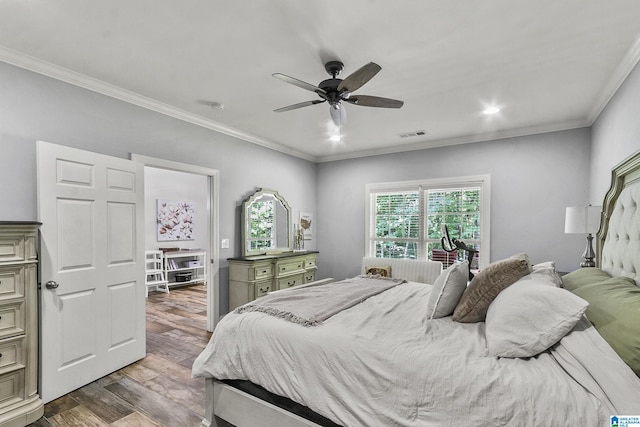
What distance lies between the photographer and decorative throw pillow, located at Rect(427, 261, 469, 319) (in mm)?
1944

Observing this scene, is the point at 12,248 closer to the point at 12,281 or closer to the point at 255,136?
the point at 12,281

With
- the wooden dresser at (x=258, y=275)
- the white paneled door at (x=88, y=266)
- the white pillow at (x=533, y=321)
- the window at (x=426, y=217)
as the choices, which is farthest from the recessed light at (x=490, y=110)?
the white paneled door at (x=88, y=266)

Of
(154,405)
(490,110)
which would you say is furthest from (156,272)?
(490,110)

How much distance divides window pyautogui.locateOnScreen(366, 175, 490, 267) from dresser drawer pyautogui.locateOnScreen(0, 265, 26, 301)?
13.9 ft

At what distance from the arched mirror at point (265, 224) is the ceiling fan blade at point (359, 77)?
2.50 metres

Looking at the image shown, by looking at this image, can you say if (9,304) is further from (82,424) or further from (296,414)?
(296,414)

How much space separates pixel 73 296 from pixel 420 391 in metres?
2.73

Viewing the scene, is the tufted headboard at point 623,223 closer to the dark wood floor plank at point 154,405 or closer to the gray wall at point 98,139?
the dark wood floor plank at point 154,405

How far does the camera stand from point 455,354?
140cm

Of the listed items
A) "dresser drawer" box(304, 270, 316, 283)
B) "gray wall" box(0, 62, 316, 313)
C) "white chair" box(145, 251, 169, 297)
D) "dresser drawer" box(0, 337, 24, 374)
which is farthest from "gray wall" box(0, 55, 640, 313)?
"white chair" box(145, 251, 169, 297)

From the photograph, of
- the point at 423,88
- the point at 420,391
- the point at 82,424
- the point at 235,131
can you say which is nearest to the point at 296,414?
the point at 420,391

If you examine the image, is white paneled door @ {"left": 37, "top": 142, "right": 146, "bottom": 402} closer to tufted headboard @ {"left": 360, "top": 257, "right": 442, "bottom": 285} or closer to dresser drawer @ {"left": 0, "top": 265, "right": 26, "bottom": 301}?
dresser drawer @ {"left": 0, "top": 265, "right": 26, "bottom": 301}

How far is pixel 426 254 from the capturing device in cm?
483

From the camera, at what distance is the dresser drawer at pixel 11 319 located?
6.77 ft
